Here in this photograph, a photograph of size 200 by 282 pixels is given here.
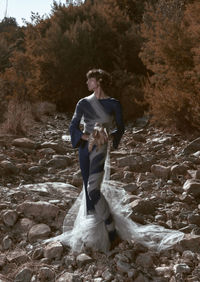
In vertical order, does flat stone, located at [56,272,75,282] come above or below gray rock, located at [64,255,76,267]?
below

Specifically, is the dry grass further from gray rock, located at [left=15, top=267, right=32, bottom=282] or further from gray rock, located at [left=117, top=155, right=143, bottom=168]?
gray rock, located at [left=15, top=267, right=32, bottom=282]

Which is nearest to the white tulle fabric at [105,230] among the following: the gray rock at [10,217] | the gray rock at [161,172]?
the gray rock at [10,217]

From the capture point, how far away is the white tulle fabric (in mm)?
3334

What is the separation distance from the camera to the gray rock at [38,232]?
3.72m

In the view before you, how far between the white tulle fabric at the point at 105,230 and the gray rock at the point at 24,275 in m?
→ 0.48

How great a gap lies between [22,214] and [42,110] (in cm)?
753

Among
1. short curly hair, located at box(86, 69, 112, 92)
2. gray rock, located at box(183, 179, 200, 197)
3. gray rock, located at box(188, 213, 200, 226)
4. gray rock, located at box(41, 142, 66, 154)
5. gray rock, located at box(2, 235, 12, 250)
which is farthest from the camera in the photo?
gray rock, located at box(41, 142, 66, 154)

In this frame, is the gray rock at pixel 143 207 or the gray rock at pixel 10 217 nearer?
the gray rock at pixel 10 217

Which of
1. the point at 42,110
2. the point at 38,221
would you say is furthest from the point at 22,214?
the point at 42,110

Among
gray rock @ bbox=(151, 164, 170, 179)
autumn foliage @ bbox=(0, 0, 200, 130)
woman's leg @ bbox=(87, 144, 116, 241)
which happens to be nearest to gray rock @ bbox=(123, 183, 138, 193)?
gray rock @ bbox=(151, 164, 170, 179)

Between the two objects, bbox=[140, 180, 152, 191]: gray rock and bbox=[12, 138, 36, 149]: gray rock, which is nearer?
bbox=[140, 180, 152, 191]: gray rock

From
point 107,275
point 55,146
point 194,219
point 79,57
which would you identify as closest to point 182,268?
point 107,275

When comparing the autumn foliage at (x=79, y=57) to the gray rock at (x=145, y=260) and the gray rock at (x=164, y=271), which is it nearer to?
the gray rock at (x=145, y=260)

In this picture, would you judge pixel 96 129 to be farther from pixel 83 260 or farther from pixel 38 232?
pixel 38 232
